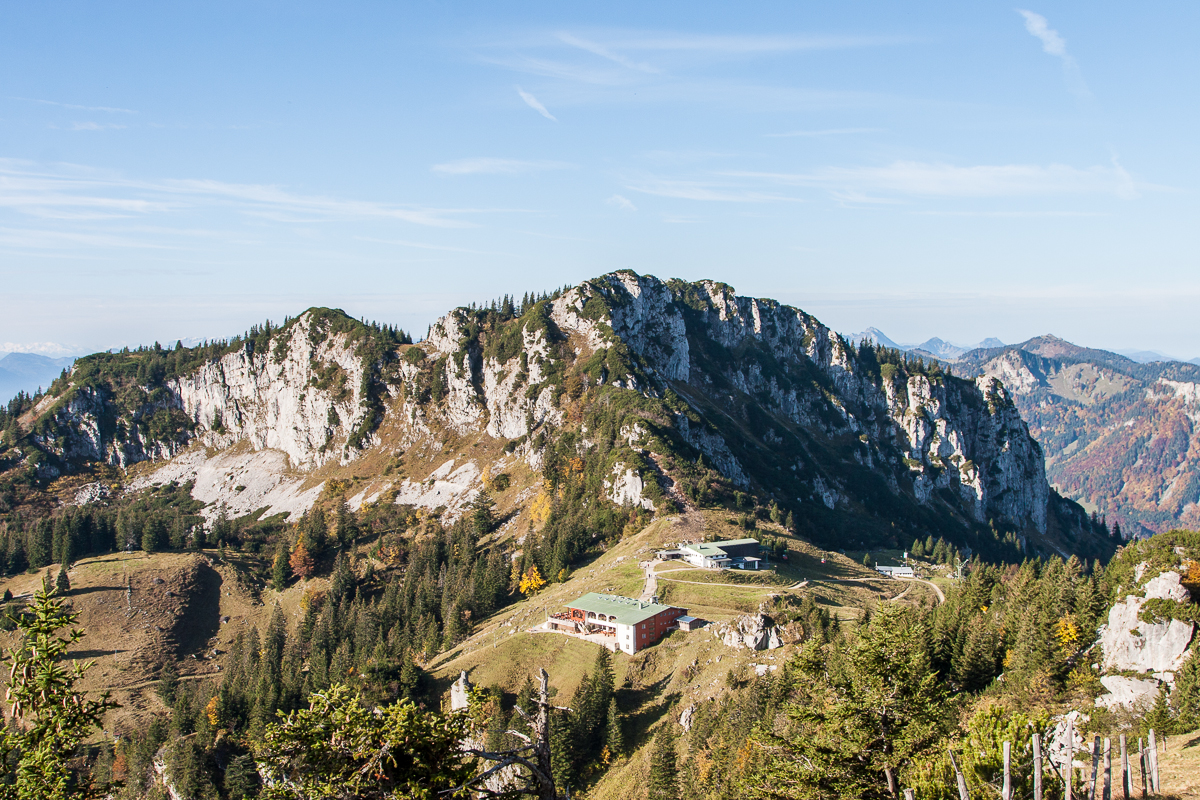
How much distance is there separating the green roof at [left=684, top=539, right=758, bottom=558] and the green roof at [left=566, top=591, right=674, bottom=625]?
20.5 m

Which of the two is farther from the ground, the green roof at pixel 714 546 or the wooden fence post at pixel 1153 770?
the wooden fence post at pixel 1153 770

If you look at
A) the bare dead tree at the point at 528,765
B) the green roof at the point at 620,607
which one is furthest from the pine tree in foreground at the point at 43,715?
the green roof at the point at 620,607

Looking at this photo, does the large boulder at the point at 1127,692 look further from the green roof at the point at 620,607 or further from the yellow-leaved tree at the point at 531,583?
the yellow-leaved tree at the point at 531,583

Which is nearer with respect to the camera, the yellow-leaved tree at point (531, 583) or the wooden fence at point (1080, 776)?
the wooden fence at point (1080, 776)

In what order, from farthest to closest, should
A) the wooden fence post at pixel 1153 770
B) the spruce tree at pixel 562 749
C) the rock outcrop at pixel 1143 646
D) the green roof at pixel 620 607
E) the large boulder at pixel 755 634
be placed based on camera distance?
1. the green roof at pixel 620 607
2. the large boulder at pixel 755 634
3. the spruce tree at pixel 562 749
4. the rock outcrop at pixel 1143 646
5. the wooden fence post at pixel 1153 770

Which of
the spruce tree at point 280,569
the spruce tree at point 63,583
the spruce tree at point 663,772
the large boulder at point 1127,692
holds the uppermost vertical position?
the large boulder at point 1127,692

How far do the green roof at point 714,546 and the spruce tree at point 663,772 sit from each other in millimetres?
50828

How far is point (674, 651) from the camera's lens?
88.2m

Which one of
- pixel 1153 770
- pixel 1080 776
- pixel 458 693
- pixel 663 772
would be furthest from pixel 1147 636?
pixel 458 693

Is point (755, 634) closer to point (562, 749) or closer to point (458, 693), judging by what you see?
point (562, 749)

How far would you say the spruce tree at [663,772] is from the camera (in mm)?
62688

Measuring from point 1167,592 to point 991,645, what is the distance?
14850 mm

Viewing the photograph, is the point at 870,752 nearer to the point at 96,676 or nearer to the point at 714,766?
the point at 714,766

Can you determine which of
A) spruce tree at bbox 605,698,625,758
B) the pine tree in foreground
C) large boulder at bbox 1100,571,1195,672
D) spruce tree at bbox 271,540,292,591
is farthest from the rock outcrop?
spruce tree at bbox 271,540,292,591
